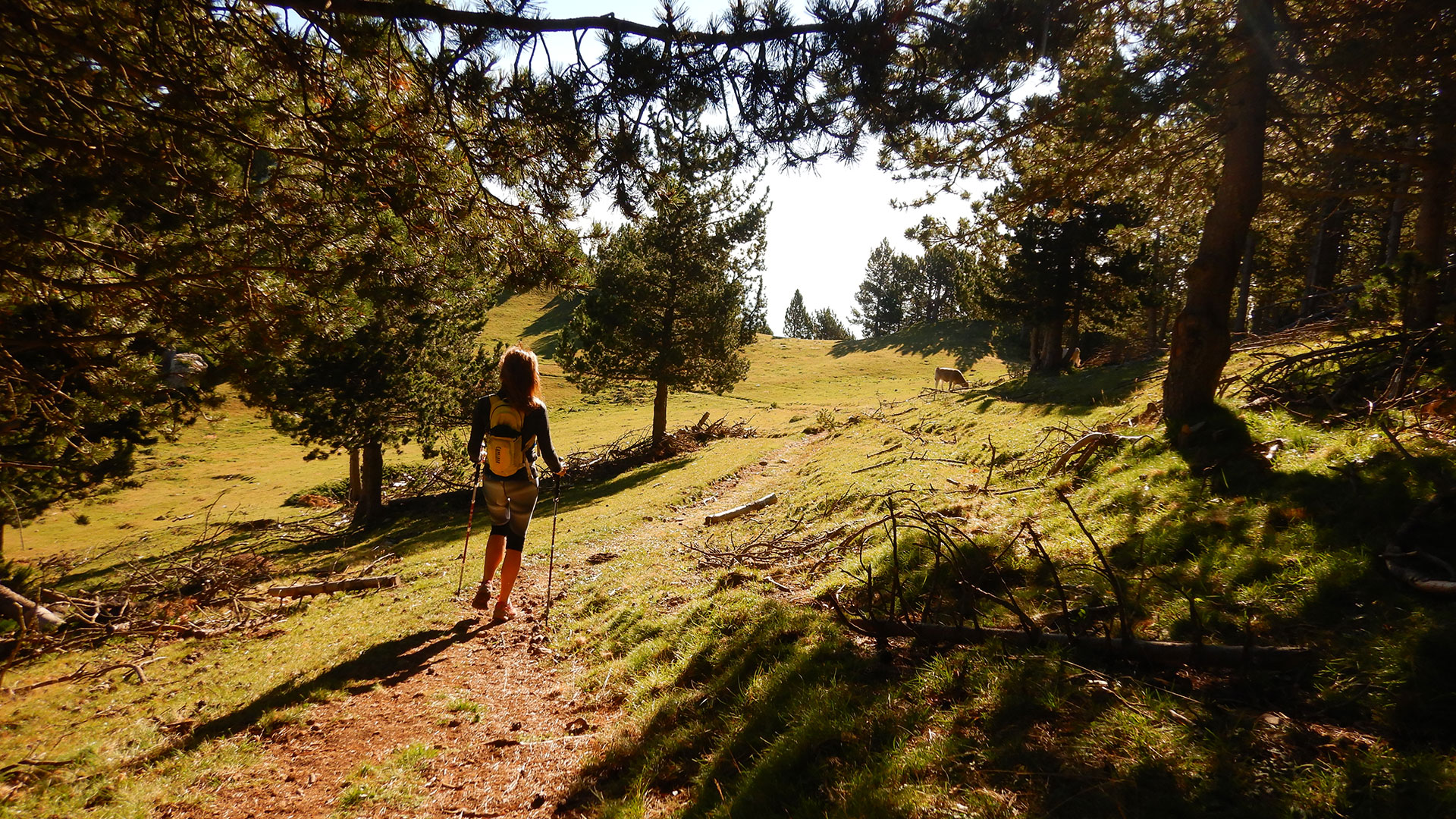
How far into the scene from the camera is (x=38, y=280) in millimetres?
4984

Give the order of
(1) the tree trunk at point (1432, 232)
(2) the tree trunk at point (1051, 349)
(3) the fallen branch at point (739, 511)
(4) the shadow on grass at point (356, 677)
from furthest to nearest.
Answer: (2) the tree trunk at point (1051, 349)
(3) the fallen branch at point (739, 511)
(1) the tree trunk at point (1432, 232)
(4) the shadow on grass at point (356, 677)

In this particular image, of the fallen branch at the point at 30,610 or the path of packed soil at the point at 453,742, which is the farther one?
the fallen branch at the point at 30,610

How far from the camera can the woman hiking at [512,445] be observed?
6.17 metres

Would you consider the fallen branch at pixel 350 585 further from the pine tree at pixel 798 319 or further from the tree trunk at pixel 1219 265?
the pine tree at pixel 798 319

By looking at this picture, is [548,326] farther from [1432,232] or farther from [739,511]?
[1432,232]

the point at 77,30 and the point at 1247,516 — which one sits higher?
the point at 77,30

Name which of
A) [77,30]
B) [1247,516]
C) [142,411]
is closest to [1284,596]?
[1247,516]

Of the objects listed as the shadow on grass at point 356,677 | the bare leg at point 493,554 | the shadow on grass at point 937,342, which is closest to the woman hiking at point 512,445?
the bare leg at point 493,554

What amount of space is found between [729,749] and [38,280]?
6979mm

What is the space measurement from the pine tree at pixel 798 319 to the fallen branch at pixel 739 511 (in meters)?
104

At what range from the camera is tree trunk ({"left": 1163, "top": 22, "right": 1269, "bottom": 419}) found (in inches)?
270

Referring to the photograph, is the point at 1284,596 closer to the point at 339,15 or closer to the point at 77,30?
the point at 339,15

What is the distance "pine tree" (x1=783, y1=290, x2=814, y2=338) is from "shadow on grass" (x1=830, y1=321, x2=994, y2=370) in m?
43.8

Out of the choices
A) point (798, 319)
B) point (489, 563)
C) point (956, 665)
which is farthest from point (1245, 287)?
point (798, 319)
